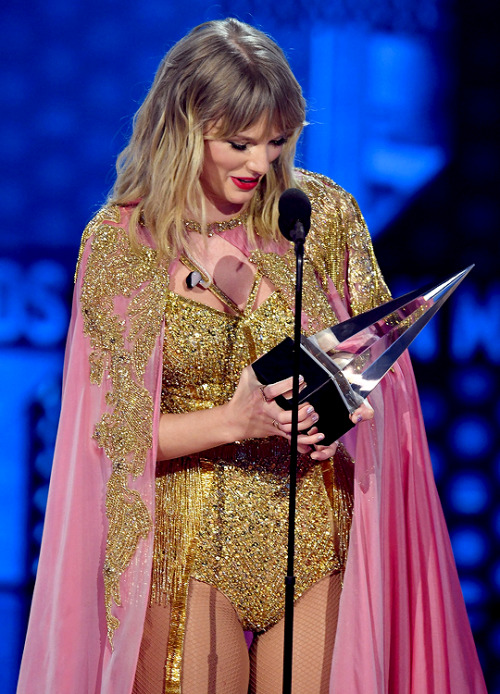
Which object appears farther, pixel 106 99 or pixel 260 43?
pixel 106 99

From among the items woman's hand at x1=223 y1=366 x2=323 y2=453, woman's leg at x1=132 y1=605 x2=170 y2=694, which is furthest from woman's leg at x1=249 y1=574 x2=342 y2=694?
woman's hand at x1=223 y1=366 x2=323 y2=453

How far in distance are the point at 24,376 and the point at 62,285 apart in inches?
10.4

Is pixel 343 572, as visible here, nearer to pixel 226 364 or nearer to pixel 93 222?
pixel 226 364

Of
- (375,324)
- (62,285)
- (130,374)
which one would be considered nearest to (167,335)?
(130,374)

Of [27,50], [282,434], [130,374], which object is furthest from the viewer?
[27,50]

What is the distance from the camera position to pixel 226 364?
5.43 feet

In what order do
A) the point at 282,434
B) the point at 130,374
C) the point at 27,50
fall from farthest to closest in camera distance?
the point at 27,50 < the point at 130,374 < the point at 282,434

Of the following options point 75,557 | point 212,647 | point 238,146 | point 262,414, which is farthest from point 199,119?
point 212,647

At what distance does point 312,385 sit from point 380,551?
359 millimetres

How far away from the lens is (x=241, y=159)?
164 cm

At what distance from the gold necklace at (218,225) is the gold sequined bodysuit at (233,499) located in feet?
0.53

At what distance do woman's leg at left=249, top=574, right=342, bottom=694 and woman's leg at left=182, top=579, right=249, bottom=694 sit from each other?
0.15 feet

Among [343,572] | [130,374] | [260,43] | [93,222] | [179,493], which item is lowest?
[343,572]

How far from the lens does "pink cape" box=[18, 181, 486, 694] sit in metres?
1.62
